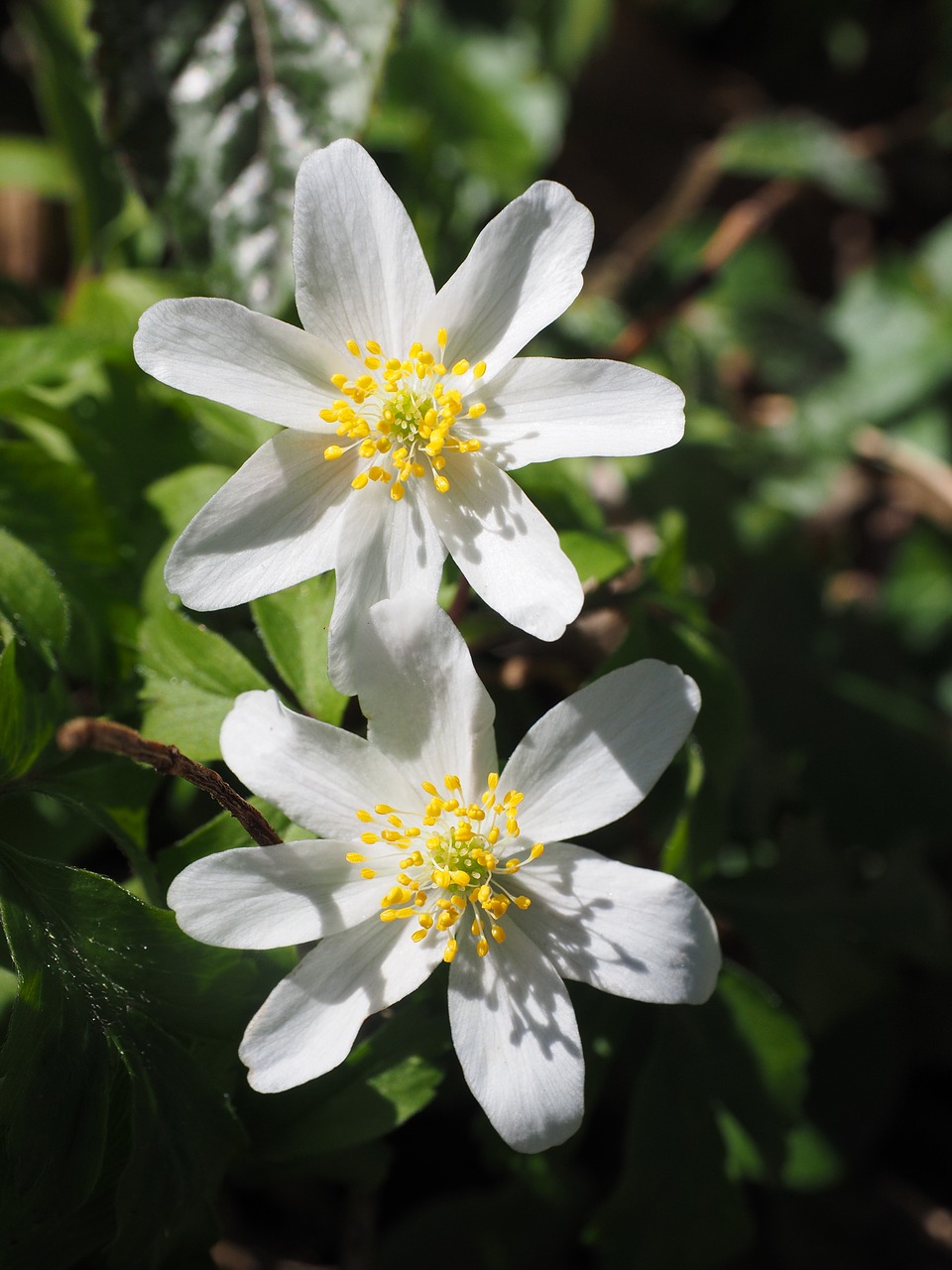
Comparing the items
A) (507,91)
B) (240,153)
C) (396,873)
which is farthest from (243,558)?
(507,91)

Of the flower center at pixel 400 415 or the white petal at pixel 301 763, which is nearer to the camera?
the white petal at pixel 301 763

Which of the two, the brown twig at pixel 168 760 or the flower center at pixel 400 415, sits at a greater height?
the flower center at pixel 400 415

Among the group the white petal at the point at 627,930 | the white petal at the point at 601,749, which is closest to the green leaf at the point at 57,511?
the white petal at the point at 601,749

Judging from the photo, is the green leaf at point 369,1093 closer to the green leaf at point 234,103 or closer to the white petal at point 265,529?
the white petal at point 265,529

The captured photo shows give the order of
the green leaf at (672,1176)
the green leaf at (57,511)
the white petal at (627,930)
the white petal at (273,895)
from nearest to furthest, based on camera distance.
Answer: the white petal at (273,895) → the white petal at (627,930) → the green leaf at (57,511) → the green leaf at (672,1176)

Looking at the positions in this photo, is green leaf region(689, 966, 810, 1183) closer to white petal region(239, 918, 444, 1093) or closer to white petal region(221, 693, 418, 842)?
white petal region(239, 918, 444, 1093)

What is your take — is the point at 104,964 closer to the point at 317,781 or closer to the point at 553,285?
the point at 317,781
